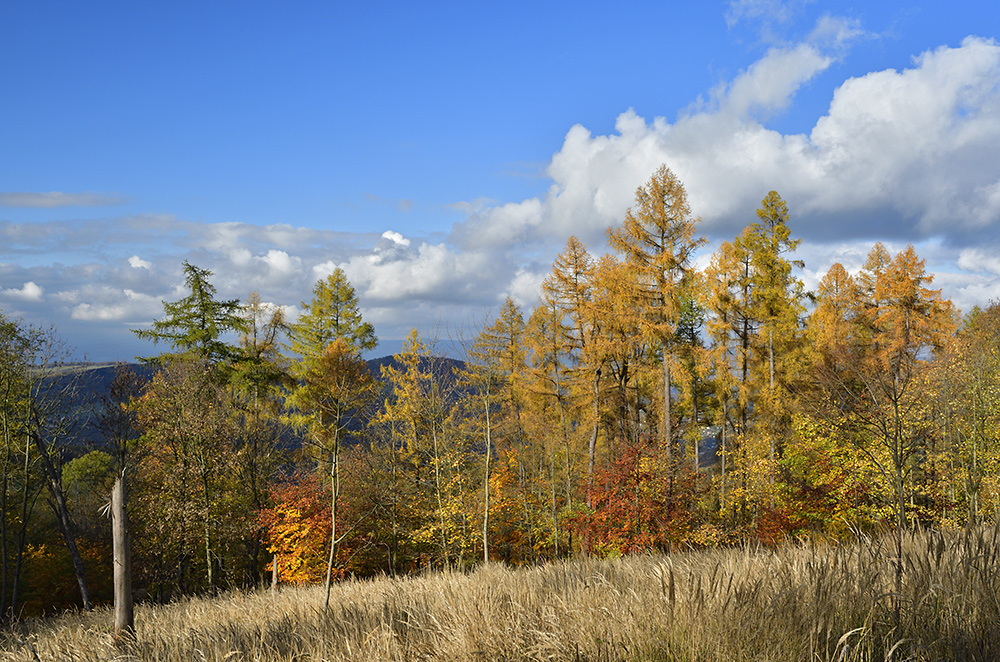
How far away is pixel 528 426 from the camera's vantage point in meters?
25.4

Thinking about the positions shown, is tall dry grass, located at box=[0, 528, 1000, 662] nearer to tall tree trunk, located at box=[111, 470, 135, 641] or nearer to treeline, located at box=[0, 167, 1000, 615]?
tall tree trunk, located at box=[111, 470, 135, 641]

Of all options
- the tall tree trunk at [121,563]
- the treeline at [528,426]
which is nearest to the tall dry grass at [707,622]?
the tall tree trunk at [121,563]

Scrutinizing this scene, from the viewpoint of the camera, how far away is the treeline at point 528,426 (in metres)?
16.3

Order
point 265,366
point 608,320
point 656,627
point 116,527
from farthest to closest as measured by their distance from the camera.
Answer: point 265,366 < point 608,320 < point 116,527 < point 656,627

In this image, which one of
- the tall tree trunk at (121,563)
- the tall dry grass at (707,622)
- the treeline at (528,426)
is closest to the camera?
the tall dry grass at (707,622)

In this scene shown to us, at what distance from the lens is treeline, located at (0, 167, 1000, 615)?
53.6 feet

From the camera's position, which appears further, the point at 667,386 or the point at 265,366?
the point at 265,366

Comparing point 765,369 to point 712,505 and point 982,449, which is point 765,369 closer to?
point 712,505

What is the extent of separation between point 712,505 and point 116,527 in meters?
17.9

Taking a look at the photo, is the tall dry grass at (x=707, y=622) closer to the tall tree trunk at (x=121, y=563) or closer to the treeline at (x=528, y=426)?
the tall tree trunk at (x=121, y=563)

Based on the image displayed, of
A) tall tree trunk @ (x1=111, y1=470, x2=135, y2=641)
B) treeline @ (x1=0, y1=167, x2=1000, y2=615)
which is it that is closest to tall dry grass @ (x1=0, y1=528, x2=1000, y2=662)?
tall tree trunk @ (x1=111, y1=470, x2=135, y2=641)

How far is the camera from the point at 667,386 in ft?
74.4

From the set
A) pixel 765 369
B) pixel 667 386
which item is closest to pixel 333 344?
pixel 667 386

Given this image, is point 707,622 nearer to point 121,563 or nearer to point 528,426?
point 121,563
